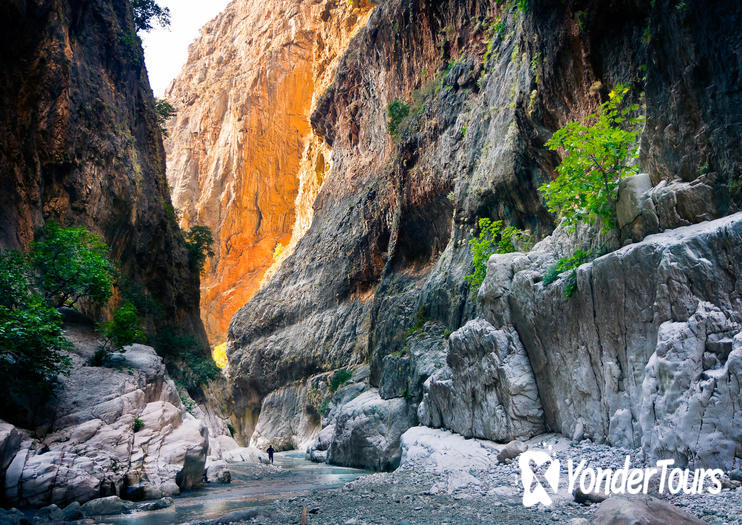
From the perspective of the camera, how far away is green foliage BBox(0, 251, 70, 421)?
10.6m

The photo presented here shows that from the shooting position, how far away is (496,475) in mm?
9227

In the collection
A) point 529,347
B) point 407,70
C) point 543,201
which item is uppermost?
point 407,70

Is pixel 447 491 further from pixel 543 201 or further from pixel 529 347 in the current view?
pixel 543 201

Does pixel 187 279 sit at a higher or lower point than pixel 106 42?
lower

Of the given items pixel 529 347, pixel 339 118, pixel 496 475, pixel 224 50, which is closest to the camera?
pixel 496 475

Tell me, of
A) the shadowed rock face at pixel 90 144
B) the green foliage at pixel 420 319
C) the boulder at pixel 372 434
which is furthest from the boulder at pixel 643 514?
the shadowed rock face at pixel 90 144

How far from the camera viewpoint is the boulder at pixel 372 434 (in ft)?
60.3

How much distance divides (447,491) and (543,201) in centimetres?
1091

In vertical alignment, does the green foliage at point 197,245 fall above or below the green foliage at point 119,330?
above

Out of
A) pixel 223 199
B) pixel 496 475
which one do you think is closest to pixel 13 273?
pixel 496 475

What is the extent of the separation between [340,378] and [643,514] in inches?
1239

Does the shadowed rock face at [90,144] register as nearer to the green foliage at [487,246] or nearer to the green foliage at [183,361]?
the green foliage at [183,361]

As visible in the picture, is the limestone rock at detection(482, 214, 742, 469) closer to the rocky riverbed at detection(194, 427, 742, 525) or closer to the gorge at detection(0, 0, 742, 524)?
the gorge at detection(0, 0, 742, 524)

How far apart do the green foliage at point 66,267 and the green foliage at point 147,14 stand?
21593 millimetres
